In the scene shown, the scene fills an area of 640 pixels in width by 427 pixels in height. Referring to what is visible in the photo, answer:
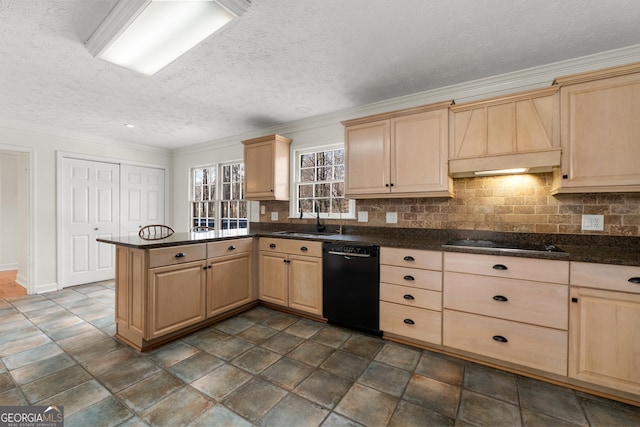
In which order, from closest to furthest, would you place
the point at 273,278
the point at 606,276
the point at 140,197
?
the point at 606,276, the point at 273,278, the point at 140,197

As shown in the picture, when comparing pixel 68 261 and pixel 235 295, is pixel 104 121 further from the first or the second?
pixel 235 295

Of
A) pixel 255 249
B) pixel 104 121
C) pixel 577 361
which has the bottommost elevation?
pixel 577 361

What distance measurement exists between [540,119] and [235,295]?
328 cm

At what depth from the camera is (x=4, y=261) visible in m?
5.31

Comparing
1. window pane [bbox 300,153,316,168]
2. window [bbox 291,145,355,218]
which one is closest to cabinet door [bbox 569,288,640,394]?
window [bbox 291,145,355,218]

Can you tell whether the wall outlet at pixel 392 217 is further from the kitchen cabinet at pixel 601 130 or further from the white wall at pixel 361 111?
the kitchen cabinet at pixel 601 130

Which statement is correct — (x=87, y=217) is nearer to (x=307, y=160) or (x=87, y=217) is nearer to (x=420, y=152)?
(x=307, y=160)

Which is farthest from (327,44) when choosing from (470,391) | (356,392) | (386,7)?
(470,391)

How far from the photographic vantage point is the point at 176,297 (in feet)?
8.18

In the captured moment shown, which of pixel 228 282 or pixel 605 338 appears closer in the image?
pixel 605 338

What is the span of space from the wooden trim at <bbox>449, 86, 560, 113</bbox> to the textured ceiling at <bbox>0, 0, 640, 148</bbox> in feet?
1.04

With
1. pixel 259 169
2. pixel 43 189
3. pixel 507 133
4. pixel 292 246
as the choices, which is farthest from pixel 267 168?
pixel 43 189

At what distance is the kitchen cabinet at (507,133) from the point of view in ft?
6.94

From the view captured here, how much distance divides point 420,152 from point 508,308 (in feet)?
4.86
